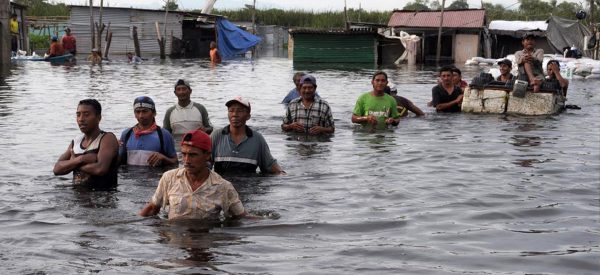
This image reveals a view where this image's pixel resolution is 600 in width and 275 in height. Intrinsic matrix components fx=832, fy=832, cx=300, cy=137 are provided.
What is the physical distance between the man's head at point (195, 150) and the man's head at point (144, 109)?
234cm

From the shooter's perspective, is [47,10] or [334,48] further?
[47,10]

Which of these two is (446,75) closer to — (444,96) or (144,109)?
(444,96)

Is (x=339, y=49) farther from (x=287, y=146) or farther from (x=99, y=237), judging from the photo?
(x=99, y=237)

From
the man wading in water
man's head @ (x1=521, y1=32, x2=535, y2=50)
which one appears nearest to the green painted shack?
man's head @ (x1=521, y1=32, x2=535, y2=50)

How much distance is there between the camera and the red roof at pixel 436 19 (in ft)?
135

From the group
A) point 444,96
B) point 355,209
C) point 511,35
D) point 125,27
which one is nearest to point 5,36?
point 125,27

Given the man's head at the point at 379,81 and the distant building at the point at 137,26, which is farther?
the distant building at the point at 137,26

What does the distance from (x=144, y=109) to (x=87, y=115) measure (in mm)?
1080

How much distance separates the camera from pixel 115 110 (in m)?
16.0

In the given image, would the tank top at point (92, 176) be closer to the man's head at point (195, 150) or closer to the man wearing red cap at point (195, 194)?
the man wearing red cap at point (195, 194)

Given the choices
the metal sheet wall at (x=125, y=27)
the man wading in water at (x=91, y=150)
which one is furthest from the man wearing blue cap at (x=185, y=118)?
the metal sheet wall at (x=125, y=27)

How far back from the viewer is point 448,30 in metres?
42.1

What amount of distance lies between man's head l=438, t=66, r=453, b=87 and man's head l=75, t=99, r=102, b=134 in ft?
27.1

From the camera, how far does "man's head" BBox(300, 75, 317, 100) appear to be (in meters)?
10.5
